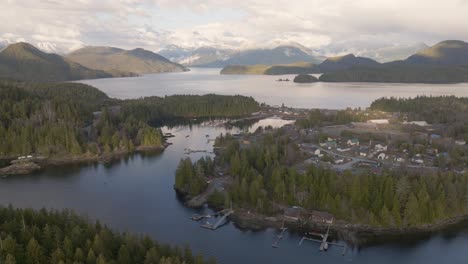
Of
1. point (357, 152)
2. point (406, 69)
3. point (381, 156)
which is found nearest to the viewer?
point (381, 156)

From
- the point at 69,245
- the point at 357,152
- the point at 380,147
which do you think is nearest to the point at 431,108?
Answer: the point at 380,147

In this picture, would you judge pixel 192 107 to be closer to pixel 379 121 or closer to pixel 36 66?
pixel 379 121

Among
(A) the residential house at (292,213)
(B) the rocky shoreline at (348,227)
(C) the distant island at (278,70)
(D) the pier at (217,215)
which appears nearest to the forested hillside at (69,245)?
(D) the pier at (217,215)

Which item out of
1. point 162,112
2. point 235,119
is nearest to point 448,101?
point 235,119

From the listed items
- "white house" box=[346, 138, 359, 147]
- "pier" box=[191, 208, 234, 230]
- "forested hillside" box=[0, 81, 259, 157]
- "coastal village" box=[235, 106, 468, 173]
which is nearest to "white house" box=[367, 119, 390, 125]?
"coastal village" box=[235, 106, 468, 173]

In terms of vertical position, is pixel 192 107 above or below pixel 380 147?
above

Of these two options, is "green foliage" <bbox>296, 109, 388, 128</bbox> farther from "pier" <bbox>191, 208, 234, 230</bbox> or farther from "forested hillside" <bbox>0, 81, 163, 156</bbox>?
"pier" <bbox>191, 208, 234, 230</bbox>

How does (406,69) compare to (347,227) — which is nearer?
(347,227)

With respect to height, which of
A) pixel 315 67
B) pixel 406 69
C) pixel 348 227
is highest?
pixel 315 67
